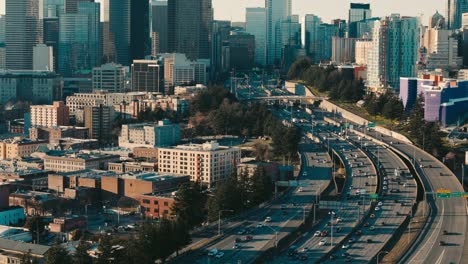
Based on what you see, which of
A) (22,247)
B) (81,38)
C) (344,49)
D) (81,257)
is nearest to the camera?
(81,257)

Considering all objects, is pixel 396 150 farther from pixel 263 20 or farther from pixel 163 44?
pixel 263 20

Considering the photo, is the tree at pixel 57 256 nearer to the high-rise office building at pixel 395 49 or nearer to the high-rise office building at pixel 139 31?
the high-rise office building at pixel 395 49

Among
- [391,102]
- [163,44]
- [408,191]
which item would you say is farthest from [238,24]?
[408,191]

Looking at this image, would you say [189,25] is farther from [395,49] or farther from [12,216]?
[12,216]

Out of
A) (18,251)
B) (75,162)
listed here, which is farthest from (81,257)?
(75,162)

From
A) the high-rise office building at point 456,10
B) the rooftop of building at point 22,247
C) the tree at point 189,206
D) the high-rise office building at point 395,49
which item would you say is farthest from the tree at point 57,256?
the high-rise office building at point 456,10

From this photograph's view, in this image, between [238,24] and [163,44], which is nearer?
[163,44]
